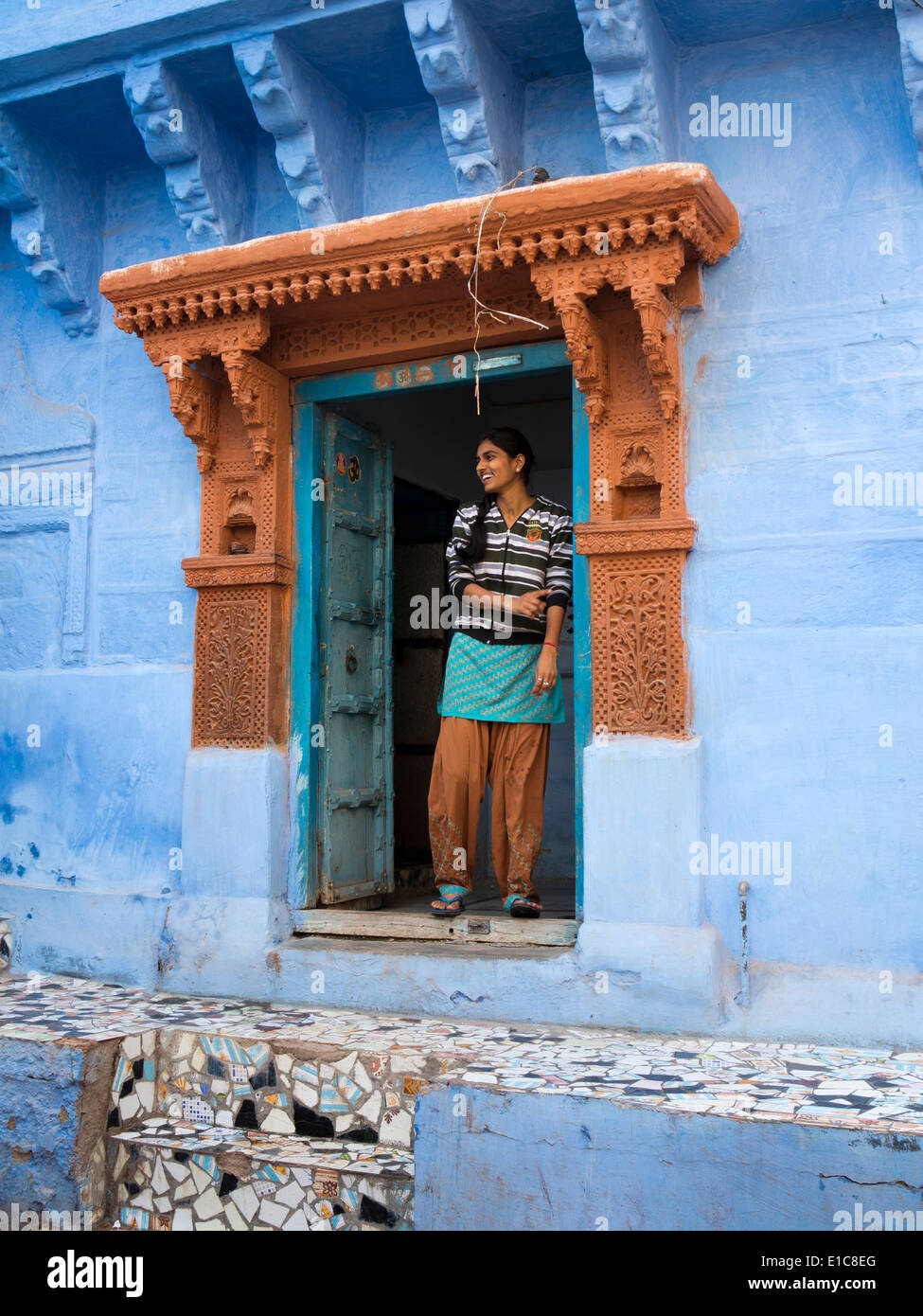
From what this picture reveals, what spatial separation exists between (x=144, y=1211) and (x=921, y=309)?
12.5ft

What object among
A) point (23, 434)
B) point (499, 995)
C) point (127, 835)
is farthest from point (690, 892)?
point (23, 434)

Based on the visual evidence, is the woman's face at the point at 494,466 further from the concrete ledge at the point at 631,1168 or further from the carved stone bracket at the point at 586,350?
the concrete ledge at the point at 631,1168

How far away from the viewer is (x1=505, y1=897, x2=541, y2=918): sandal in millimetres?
4383

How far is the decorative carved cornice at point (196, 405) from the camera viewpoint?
461 centimetres

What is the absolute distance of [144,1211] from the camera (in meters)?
3.75

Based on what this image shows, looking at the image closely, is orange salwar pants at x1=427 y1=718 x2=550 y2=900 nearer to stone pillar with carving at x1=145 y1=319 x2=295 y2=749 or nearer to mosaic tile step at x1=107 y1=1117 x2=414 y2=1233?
stone pillar with carving at x1=145 y1=319 x2=295 y2=749

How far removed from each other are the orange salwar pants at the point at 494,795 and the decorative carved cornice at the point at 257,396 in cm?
131

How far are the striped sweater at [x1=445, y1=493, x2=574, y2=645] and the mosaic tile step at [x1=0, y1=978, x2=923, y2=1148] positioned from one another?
4.85ft

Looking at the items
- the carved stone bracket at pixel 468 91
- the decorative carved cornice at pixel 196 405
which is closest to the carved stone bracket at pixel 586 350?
the carved stone bracket at pixel 468 91

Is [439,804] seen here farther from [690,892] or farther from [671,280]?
[671,280]

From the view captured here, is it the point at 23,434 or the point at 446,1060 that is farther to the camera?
the point at 23,434

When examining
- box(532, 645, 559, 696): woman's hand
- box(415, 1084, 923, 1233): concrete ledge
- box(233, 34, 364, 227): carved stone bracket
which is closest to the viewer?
box(415, 1084, 923, 1233): concrete ledge

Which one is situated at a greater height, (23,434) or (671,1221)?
(23,434)

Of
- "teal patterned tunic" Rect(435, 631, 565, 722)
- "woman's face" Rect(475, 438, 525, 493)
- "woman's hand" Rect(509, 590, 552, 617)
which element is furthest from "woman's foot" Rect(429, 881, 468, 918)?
"woman's face" Rect(475, 438, 525, 493)
